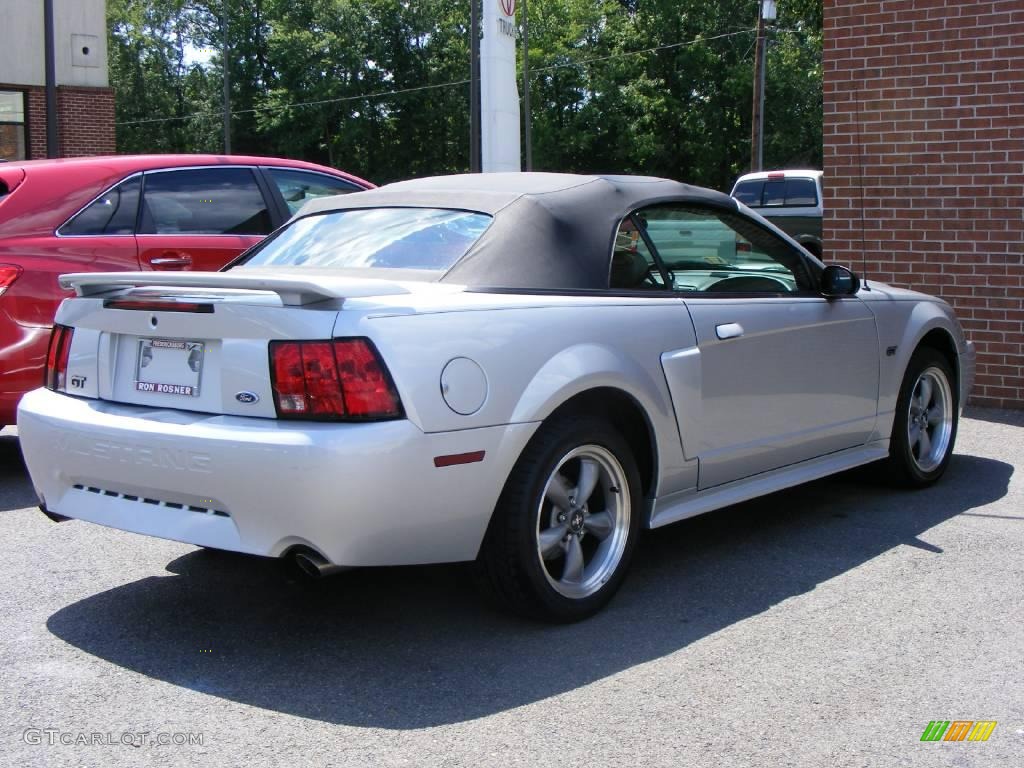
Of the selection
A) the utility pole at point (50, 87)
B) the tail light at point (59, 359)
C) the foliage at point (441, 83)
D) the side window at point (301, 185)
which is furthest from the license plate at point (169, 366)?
the foliage at point (441, 83)

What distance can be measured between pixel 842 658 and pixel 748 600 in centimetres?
64

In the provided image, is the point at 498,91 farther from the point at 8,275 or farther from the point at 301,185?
the point at 8,275

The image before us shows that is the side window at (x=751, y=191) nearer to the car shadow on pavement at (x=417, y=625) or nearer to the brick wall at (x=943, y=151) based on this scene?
the brick wall at (x=943, y=151)

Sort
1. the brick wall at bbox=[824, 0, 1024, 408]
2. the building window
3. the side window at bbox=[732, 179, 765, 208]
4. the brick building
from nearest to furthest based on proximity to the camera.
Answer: the brick wall at bbox=[824, 0, 1024, 408], the side window at bbox=[732, 179, 765, 208], the brick building, the building window

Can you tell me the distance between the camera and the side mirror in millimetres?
5453

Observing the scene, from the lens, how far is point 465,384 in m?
3.77

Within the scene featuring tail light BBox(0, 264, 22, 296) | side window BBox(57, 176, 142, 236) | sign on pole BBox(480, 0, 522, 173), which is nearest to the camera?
tail light BBox(0, 264, 22, 296)

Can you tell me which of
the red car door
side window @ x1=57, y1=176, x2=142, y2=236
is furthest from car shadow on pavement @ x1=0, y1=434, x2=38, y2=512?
the red car door

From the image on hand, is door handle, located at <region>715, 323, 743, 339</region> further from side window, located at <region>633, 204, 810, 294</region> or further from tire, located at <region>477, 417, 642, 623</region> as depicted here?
tire, located at <region>477, 417, 642, 623</region>

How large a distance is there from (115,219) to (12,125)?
19.8m

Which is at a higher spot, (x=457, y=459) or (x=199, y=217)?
(x=199, y=217)

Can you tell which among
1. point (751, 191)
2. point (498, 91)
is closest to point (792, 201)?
point (751, 191)

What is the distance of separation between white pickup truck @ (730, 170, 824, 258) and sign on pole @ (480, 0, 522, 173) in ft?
33.7

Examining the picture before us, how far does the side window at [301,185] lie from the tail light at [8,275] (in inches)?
73.1
